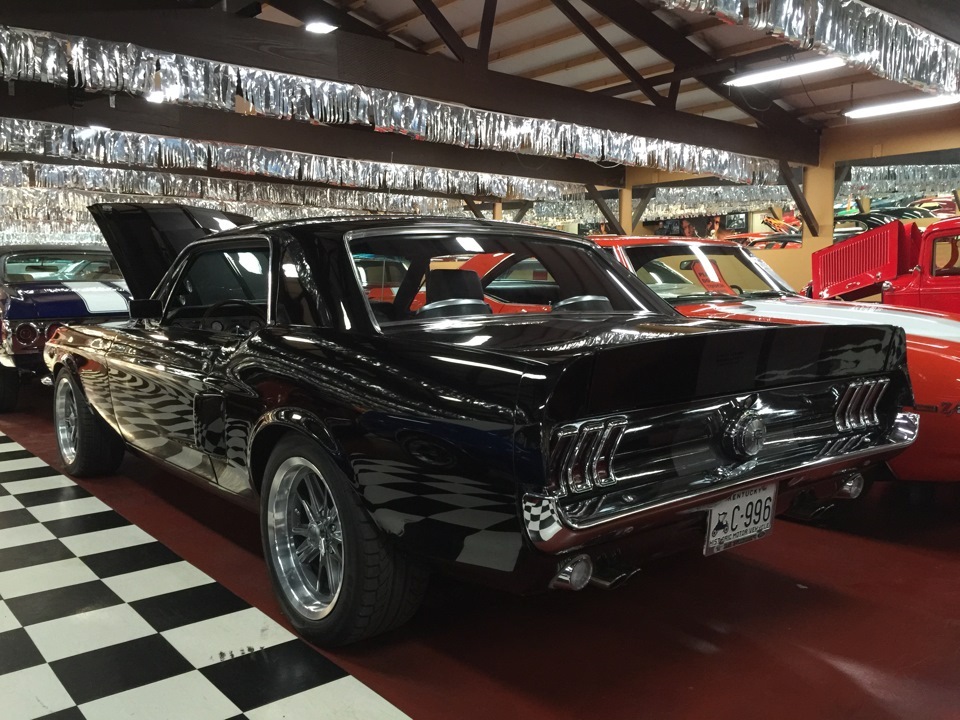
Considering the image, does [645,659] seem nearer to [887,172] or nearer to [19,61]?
[19,61]

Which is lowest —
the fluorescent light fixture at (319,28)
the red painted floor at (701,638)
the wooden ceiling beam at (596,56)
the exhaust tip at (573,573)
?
the red painted floor at (701,638)

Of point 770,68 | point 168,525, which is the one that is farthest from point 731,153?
point 168,525

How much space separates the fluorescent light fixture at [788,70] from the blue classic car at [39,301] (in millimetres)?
6466

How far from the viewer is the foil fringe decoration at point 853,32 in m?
4.93

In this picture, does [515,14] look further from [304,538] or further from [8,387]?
[304,538]

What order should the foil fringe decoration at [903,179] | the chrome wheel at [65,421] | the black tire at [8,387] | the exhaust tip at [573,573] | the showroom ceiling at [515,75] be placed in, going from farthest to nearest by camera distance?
the foil fringe decoration at [903,179] → the black tire at [8,387] → the showroom ceiling at [515,75] → the chrome wheel at [65,421] → the exhaust tip at [573,573]

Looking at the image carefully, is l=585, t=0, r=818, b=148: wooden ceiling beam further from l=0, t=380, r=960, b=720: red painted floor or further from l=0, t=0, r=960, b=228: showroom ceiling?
l=0, t=380, r=960, b=720: red painted floor

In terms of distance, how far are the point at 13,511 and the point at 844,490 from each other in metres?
3.67

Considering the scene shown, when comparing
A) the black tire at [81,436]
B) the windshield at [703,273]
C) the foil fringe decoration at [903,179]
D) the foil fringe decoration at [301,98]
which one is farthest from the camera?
the foil fringe decoration at [903,179]

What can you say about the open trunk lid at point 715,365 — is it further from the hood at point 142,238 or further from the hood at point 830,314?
the hood at point 142,238

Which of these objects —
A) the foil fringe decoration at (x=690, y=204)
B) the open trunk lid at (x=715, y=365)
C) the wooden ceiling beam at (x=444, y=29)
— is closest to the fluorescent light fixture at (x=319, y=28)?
the wooden ceiling beam at (x=444, y=29)

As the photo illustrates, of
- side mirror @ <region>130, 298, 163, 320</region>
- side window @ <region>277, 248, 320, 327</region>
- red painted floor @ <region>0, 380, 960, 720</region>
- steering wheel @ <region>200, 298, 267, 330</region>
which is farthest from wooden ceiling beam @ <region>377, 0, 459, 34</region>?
red painted floor @ <region>0, 380, 960, 720</region>

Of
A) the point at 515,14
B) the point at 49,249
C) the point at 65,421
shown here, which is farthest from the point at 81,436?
the point at 515,14

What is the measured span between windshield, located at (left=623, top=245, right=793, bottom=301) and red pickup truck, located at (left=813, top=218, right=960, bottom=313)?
4.66 feet
